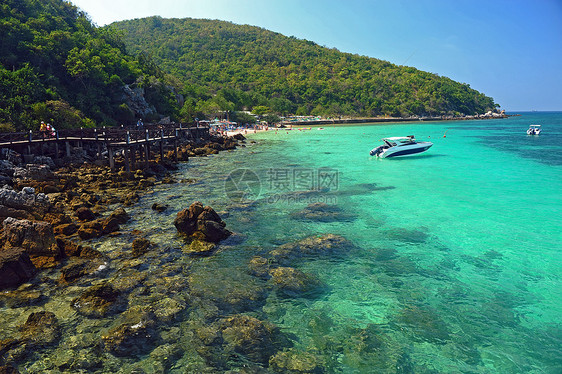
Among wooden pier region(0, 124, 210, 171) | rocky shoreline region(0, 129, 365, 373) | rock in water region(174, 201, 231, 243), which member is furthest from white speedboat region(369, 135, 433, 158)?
rock in water region(174, 201, 231, 243)

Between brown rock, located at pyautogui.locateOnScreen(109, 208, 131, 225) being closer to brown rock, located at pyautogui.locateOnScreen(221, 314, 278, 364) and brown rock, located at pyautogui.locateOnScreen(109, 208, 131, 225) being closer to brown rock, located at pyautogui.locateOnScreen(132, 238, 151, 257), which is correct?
brown rock, located at pyautogui.locateOnScreen(132, 238, 151, 257)

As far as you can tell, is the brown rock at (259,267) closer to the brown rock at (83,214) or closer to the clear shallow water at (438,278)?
the clear shallow water at (438,278)

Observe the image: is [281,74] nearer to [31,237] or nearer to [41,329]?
[31,237]

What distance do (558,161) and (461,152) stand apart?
11413mm

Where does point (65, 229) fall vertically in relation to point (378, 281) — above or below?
above

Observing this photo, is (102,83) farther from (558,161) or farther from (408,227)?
(558,161)

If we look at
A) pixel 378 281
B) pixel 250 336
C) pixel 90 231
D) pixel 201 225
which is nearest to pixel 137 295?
pixel 250 336

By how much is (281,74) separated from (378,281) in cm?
15990

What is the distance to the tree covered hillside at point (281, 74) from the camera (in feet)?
438

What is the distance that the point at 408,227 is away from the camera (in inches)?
634

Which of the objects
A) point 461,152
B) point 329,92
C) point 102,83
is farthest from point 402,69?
point 102,83

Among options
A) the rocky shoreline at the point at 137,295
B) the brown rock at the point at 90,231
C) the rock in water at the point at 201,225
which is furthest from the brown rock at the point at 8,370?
the brown rock at the point at 90,231

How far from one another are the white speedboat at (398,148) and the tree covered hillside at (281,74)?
75832 millimetres

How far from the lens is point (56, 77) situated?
4153 cm
